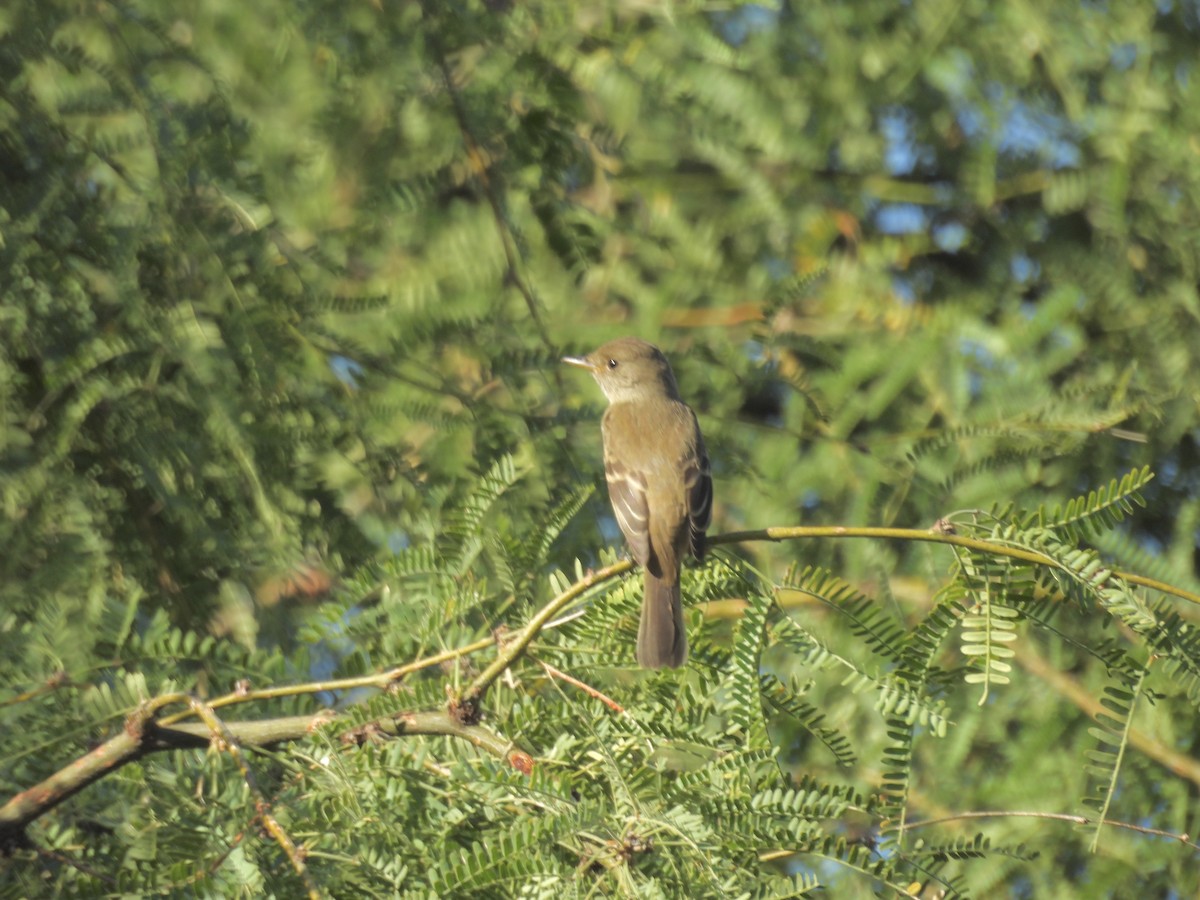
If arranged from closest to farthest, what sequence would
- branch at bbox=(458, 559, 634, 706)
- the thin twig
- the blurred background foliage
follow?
branch at bbox=(458, 559, 634, 706) → the thin twig → the blurred background foliage

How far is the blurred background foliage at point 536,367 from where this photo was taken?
104 inches

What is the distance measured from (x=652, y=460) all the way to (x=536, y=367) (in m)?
0.50

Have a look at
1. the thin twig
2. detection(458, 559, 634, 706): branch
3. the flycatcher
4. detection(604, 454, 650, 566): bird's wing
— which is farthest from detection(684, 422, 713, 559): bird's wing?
detection(458, 559, 634, 706): branch

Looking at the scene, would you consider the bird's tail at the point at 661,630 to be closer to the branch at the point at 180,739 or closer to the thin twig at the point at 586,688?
the thin twig at the point at 586,688

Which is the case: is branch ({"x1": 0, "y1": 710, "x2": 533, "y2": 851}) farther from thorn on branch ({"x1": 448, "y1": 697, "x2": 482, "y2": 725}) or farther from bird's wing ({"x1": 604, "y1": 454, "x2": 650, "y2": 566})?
bird's wing ({"x1": 604, "y1": 454, "x2": 650, "y2": 566})

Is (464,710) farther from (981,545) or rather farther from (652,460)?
(652,460)

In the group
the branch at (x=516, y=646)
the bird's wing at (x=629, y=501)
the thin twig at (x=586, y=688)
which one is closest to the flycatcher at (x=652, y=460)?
the bird's wing at (x=629, y=501)

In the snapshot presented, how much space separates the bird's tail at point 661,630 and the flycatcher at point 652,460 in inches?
3.9

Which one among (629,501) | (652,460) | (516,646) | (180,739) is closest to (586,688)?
(516,646)

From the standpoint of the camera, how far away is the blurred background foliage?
2.63 meters

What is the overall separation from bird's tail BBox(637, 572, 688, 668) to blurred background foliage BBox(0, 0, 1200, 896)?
5cm

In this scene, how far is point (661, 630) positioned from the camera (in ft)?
9.09

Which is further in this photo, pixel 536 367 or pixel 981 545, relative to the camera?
pixel 536 367

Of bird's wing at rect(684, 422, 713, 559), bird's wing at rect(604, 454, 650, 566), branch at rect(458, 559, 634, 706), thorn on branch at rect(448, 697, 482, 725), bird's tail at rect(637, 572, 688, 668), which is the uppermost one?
branch at rect(458, 559, 634, 706)
